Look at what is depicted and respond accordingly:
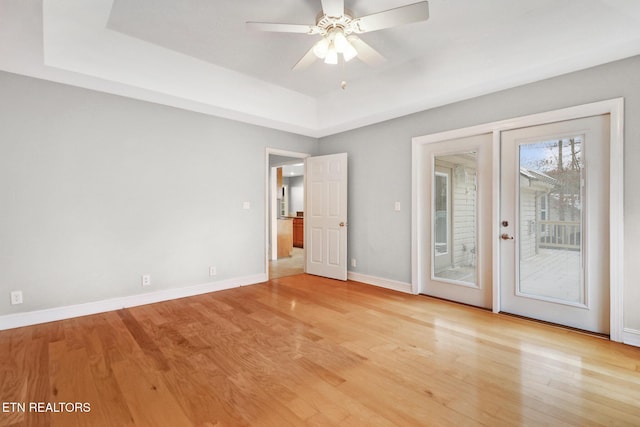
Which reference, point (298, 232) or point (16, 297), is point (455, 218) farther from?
point (298, 232)

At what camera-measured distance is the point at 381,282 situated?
178 inches

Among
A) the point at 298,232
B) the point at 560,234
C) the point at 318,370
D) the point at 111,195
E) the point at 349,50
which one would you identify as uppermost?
the point at 349,50

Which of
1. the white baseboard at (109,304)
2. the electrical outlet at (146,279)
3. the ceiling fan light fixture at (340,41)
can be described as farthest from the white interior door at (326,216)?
the electrical outlet at (146,279)

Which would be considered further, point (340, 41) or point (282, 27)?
point (340, 41)

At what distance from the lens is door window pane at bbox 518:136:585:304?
287cm

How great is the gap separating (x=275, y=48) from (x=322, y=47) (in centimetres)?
96

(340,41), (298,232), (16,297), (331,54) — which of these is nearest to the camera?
(340,41)

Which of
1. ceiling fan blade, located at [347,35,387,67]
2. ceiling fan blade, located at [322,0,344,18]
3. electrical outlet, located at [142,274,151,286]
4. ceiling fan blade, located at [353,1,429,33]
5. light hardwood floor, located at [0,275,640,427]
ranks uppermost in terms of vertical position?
ceiling fan blade, located at [322,0,344,18]

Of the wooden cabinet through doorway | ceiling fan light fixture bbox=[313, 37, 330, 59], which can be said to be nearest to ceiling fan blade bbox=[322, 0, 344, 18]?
ceiling fan light fixture bbox=[313, 37, 330, 59]

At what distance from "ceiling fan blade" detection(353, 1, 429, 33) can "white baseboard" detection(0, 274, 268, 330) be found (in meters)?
3.63

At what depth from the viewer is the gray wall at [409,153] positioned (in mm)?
2564

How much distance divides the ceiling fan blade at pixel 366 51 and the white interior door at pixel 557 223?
167cm

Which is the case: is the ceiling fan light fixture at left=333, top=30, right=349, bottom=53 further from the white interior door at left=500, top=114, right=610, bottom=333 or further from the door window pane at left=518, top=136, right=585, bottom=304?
the door window pane at left=518, top=136, right=585, bottom=304

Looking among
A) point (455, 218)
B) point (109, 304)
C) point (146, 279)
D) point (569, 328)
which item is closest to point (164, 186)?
point (146, 279)
